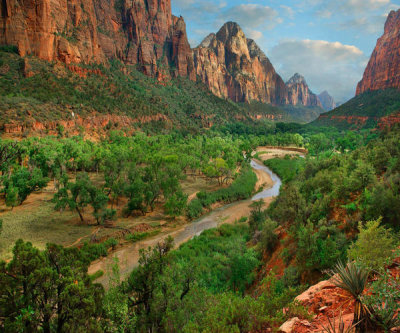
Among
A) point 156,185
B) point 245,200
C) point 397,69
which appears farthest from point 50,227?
point 397,69

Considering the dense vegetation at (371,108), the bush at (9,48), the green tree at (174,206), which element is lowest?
the green tree at (174,206)

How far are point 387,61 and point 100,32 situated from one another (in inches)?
6101

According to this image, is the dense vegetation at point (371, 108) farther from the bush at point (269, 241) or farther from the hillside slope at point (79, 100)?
the bush at point (269, 241)

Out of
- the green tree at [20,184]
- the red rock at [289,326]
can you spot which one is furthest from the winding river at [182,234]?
the green tree at [20,184]

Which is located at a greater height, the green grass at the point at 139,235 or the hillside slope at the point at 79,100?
the hillside slope at the point at 79,100

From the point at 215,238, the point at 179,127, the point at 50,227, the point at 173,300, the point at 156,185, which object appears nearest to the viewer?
the point at 173,300

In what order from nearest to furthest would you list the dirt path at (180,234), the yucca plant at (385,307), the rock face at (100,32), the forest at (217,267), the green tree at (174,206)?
the yucca plant at (385,307), the forest at (217,267), the dirt path at (180,234), the green tree at (174,206), the rock face at (100,32)

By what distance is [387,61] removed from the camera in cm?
13775

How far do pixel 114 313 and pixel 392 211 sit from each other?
603 inches

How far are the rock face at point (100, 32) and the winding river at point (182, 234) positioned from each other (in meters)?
71.3

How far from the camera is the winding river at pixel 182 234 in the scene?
79.6ft

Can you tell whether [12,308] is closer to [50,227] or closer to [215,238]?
[215,238]

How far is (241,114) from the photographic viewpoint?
537 ft

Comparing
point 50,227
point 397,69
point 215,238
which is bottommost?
point 215,238
